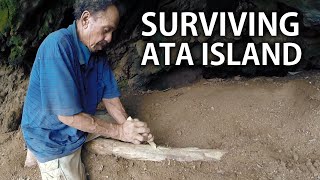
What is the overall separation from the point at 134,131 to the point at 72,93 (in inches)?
19.7

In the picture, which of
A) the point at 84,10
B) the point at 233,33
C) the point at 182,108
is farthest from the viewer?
Answer: the point at 233,33

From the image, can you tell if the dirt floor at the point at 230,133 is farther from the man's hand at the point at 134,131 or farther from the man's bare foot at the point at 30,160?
the man's hand at the point at 134,131

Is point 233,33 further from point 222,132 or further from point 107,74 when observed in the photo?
point 107,74

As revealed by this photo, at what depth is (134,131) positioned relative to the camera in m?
2.74

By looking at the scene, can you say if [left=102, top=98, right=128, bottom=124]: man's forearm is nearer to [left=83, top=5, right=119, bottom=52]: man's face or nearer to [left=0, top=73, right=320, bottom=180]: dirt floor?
[left=0, top=73, right=320, bottom=180]: dirt floor

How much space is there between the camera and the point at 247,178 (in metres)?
2.79

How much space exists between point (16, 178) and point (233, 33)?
3.17 m

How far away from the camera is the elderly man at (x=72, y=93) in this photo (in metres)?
2.51

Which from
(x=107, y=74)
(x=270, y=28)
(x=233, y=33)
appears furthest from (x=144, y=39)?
(x=107, y=74)

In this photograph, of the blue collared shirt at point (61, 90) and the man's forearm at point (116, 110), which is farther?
the man's forearm at point (116, 110)

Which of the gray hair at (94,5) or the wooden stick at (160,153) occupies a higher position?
the gray hair at (94,5)

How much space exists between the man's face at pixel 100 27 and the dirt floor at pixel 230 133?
2.93 ft

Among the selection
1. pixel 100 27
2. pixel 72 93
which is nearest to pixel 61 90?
pixel 72 93

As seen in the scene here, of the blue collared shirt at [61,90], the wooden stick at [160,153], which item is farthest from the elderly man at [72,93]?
the wooden stick at [160,153]
